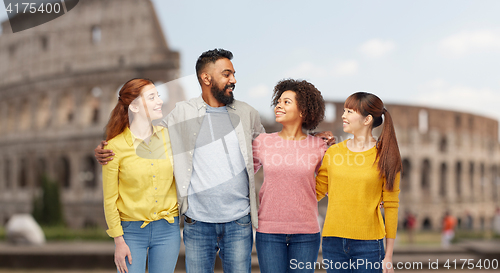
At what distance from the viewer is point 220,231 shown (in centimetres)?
245

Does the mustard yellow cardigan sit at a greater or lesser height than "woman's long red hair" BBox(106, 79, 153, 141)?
lesser

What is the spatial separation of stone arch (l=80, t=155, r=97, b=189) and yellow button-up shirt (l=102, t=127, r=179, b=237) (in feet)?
56.3

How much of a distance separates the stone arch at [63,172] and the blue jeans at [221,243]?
61.4 feet

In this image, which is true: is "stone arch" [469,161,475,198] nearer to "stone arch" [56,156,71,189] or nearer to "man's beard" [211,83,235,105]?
"stone arch" [56,156,71,189]

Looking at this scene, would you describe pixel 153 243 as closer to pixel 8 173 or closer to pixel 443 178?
pixel 8 173

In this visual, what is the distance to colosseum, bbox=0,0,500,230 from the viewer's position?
1850 cm

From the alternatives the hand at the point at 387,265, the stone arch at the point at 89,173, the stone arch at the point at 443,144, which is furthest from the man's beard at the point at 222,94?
the stone arch at the point at 443,144

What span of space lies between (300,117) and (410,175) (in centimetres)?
2423

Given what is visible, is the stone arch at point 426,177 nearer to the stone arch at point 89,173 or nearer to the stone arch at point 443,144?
the stone arch at point 443,144

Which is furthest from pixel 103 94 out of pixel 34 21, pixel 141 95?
pixel 141 95

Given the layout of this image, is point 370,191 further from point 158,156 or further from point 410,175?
point 410,175

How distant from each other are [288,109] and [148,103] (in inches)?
34.8

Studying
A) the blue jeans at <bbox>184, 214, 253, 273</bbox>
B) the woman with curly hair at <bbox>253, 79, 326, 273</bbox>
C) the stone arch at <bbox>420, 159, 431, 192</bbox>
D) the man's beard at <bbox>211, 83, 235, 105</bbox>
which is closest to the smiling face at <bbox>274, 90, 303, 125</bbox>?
the woman with curly hair at <bbox>253, 79, 326, 273</bbox>

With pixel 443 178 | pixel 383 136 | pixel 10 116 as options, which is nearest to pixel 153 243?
pixel 383 136
